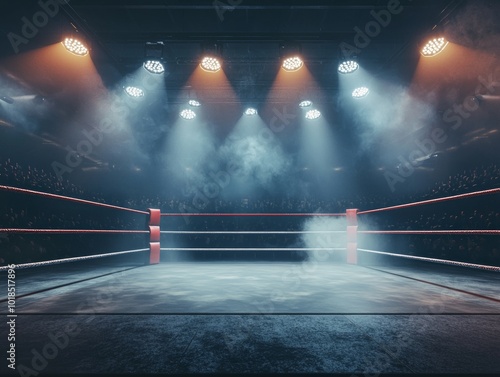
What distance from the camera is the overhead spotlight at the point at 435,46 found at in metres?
4.37

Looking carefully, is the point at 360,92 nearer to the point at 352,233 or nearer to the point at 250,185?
the point at 352,233

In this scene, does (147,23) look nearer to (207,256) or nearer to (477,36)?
(207,256)

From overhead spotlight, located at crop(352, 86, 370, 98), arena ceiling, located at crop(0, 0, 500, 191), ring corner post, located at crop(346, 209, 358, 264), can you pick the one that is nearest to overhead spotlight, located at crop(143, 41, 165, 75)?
arena ceiling, located at crop(0, 0, 500, 191)

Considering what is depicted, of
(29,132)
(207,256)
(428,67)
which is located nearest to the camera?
(29,132)

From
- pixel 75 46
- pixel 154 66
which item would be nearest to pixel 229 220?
pixel 154 66

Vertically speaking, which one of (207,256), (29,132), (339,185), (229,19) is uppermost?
(229,19)

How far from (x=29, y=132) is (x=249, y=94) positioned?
4.86 metres

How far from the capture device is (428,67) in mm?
5367

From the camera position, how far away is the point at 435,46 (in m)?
4.44

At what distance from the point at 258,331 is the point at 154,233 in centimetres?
329

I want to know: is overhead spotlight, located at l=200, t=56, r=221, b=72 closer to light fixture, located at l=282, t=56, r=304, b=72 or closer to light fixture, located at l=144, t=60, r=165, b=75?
light fixture, located at l=144, t=60, r=165, b=75

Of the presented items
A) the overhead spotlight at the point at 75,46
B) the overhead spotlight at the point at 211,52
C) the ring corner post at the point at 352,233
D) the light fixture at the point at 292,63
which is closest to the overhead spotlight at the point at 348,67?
the light fixture at the point at 292,63

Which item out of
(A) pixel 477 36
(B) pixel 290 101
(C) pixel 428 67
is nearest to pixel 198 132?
(B) pixel 290 101

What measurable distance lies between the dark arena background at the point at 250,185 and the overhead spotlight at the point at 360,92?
33 mm
